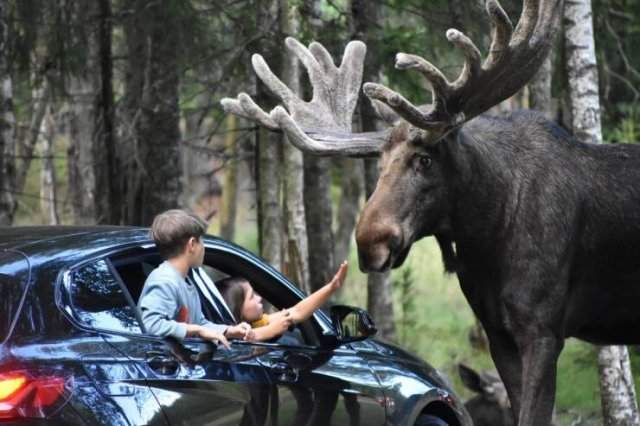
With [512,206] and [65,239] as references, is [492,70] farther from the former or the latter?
[65,239]

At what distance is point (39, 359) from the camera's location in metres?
5.00

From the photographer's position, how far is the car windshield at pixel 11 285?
16.6 feet

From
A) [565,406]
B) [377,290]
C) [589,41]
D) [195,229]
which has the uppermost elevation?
[589,41]

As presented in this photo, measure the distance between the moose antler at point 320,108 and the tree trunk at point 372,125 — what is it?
11.9 feet

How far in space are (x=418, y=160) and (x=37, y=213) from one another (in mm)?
26828

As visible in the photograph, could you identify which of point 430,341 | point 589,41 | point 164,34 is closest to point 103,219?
point 164,34

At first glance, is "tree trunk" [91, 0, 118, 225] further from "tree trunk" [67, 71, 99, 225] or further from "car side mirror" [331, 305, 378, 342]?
"car side mirror" [331, 305, 378, 342]

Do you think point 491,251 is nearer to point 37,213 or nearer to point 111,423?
point 111,423

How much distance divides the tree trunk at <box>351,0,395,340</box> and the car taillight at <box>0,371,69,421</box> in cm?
817

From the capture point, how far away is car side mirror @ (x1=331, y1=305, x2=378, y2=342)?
6.62 m

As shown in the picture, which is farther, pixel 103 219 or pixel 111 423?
pixel 103 219

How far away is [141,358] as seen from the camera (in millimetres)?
5434

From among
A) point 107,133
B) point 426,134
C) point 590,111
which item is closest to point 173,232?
point 426,134

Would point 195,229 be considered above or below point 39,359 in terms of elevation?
above
